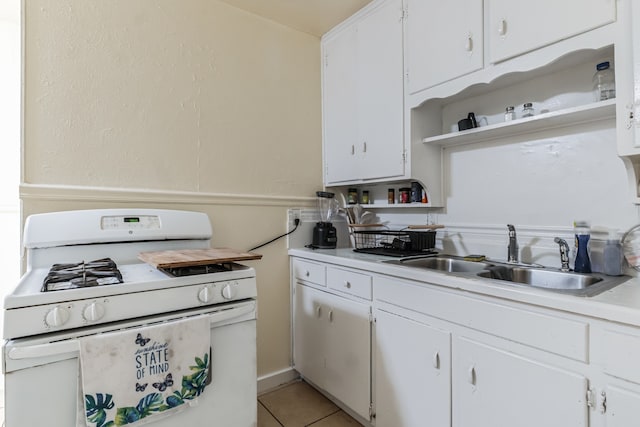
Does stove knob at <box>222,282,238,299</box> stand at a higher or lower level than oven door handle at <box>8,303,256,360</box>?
higher

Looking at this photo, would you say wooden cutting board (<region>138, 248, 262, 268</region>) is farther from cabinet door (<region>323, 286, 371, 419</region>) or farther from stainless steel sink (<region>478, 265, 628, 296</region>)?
stainless steel sink (<region>478, 265, 628, 296</region>)

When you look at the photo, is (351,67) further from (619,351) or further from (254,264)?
(619,351)

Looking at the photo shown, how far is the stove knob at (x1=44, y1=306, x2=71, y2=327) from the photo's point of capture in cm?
108

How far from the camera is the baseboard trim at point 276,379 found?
7.34 feet

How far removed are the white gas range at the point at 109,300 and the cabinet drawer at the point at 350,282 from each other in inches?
21.8

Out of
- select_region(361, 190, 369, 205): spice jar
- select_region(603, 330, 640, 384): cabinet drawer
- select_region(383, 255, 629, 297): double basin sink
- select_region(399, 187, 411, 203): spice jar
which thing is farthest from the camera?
select_region(361, 190, 369, 205): spice jar

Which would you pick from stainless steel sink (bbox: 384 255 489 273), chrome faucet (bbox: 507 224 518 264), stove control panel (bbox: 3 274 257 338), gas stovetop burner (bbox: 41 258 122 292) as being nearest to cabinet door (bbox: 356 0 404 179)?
stainless steel sink (bbox: 384 255 489 273)

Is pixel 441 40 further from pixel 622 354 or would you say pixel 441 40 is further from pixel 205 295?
pixel 205 295

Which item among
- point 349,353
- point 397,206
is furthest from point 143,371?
point 397,206

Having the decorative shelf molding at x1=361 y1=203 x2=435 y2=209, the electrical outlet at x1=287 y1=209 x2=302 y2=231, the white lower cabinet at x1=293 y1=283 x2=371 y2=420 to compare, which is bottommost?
the white lower cabinet at x1=293 y1=283 x2=371 y2=420

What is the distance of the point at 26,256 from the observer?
1.55m

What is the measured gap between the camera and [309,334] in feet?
7.14

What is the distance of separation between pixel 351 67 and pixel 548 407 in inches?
82.2

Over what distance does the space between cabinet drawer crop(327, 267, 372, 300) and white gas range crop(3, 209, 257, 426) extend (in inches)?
21.8
